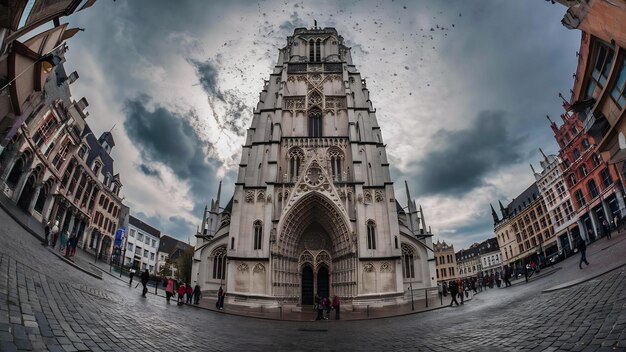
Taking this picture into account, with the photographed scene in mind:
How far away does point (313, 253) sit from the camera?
26375mm

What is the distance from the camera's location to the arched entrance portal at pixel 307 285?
83.5ft

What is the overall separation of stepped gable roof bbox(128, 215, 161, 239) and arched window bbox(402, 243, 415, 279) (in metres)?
55.8

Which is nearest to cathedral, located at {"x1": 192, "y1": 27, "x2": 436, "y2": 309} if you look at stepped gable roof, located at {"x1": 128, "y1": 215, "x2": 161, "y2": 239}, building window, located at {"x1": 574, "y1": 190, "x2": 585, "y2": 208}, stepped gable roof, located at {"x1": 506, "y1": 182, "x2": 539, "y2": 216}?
building window, located at {"x1": 574, "y1": 190, "x2": 585, "y2": 208}

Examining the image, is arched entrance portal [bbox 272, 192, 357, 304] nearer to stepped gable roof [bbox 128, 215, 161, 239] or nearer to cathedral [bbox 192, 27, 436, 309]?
cathedral [bbox 192, 27, 436, 309]

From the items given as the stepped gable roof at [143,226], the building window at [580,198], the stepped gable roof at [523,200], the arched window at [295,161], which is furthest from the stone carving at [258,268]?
the stepped gable roof at [523,200]

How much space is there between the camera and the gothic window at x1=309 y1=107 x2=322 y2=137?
30691 mm

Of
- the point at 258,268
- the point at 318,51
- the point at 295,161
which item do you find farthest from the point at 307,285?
the point at 318,51

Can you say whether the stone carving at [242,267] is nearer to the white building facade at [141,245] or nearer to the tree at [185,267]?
the tree at [185,267]

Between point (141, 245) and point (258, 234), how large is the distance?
164 feet

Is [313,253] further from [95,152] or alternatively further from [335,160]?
[95,152]

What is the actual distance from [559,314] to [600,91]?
31.9ft

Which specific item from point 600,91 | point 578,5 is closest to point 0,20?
point 578,5

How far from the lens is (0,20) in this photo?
5758mm

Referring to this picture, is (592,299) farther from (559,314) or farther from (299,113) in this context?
(299,113)
